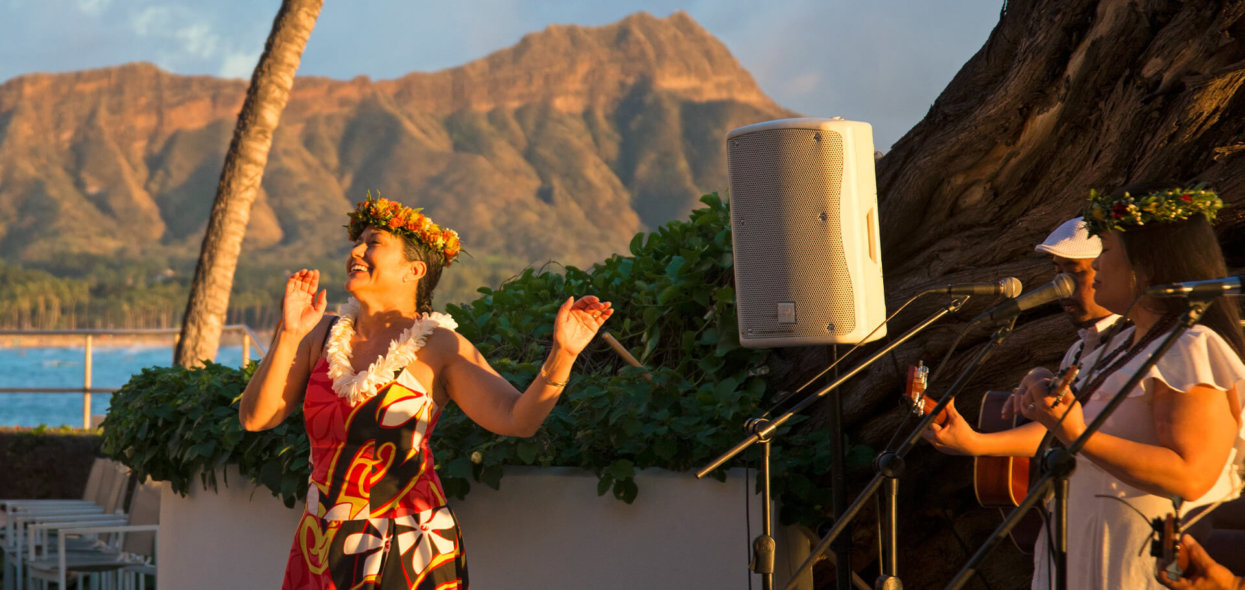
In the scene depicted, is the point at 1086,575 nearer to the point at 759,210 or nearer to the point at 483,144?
the point at 759,210

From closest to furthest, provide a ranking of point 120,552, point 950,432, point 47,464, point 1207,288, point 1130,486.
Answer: point 1207,288 → point 1130,486 → point 950,432 → point 120,552 → point 47,464

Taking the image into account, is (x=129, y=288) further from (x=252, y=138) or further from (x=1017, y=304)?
(x=1017, y=304)

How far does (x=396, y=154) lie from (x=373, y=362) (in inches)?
2894

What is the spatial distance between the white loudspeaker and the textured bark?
0.67m

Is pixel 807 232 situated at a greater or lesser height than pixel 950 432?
greater

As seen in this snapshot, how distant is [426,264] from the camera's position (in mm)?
2961

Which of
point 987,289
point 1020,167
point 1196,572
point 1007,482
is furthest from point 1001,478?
point 1020,167

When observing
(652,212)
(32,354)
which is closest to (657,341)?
(652,212)

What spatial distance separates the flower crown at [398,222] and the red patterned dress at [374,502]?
0.88 ft

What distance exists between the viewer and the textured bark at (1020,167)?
3367 mm

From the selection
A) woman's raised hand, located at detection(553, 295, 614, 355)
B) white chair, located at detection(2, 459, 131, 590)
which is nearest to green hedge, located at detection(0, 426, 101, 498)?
white chair, located at detection(2, 459, 131, 590)

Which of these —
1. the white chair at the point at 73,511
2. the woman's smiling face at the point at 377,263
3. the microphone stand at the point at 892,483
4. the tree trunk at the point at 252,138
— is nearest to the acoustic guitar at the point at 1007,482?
the microphone stand at the point at 892,483

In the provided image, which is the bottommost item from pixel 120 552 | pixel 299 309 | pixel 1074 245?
pixel 120 552

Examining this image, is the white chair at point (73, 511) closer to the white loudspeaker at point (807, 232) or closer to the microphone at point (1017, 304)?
the white loudspeaker at point (807, 232)
